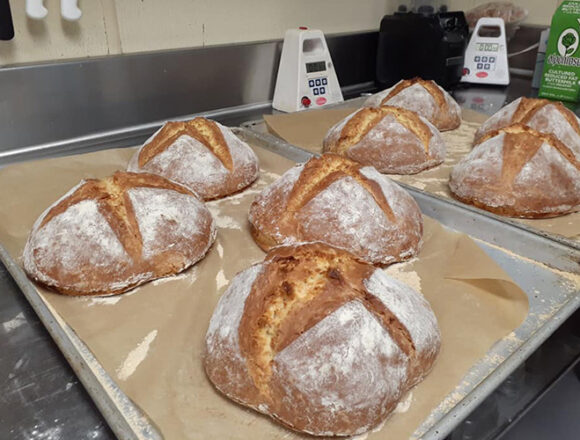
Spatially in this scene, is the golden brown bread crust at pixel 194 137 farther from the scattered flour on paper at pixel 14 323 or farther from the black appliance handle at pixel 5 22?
the scattered flour on paper at pixel 14 323

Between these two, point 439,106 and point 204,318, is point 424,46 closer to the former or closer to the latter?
point 439,106

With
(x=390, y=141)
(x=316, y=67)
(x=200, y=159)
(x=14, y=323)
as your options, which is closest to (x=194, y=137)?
(x=200, y=159)

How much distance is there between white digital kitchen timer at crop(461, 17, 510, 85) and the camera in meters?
2.98

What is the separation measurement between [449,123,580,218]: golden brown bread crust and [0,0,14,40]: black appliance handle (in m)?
1.54

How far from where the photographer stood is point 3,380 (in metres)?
0.98

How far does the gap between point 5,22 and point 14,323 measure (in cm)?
→ 104

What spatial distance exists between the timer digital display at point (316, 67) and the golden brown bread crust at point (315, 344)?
1558 mm

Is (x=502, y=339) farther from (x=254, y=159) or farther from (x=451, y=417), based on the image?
(x=254, y=159)

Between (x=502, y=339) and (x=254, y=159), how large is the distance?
1.04m

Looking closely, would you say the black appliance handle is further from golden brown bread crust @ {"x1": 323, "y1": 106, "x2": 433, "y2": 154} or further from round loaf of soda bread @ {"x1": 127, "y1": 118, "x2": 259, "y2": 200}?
golden brown bread crust @ {"x1": 323, "y1": 106, "x2": 433, "y2": 154}

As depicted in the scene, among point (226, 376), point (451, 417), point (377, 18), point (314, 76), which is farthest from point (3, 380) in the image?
point (377, 18)

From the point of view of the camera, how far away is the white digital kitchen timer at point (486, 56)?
298 centimetres

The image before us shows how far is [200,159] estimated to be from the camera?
1.70 meters

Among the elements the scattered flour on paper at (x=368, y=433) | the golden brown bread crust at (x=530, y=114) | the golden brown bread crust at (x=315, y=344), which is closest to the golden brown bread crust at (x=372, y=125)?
the golden brown bread crust at (x=530, y=114)
